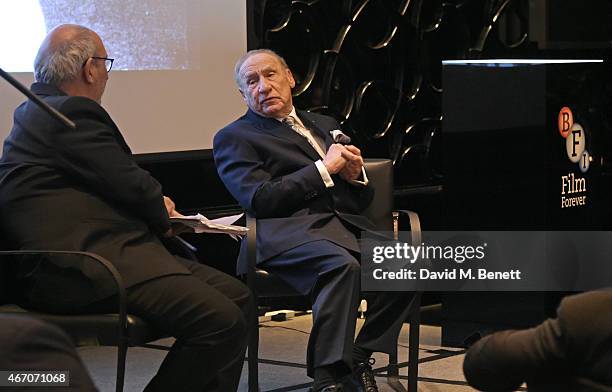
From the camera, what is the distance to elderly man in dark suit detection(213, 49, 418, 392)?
11.9 ft

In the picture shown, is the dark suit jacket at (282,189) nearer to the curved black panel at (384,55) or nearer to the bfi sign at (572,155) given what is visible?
the bfi sign at (572,155)

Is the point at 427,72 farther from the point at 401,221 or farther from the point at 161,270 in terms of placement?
the point at 161,270

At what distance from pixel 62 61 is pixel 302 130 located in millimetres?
1222

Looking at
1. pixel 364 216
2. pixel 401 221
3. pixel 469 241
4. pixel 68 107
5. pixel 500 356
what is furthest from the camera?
pixel 401 221

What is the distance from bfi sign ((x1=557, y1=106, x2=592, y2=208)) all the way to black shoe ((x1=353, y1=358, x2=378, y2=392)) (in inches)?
52.2

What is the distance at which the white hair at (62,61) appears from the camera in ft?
10.6

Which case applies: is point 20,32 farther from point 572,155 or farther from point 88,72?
point 572,155

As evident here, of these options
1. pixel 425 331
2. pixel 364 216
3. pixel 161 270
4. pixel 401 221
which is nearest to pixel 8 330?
pixel 161 270

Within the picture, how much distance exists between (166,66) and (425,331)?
5.85ft

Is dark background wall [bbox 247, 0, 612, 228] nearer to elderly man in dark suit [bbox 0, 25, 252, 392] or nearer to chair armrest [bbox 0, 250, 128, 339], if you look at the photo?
elderly man in dark suit [bbox 0, 25, 252, 392]

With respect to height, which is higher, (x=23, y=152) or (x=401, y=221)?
(x=23, y=152)

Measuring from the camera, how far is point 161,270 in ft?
10.3

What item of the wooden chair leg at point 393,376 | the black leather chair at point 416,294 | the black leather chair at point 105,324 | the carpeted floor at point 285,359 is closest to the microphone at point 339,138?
the black leather chair at point 416,294

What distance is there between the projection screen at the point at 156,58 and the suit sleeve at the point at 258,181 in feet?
2.14
